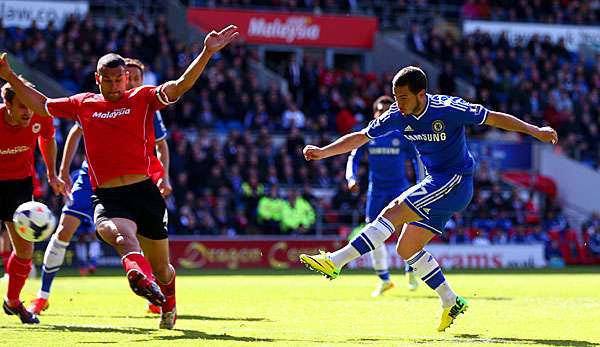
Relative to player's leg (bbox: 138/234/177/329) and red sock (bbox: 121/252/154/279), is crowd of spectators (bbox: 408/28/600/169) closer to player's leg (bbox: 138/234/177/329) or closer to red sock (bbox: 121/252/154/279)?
player's leg (bbox: 138/234/177/329)

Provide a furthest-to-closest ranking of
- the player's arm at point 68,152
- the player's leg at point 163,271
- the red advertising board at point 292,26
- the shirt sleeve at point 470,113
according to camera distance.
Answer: the red advertising board at point 292,26 < the player's arm at point 68,152 < the shirt sleeve at point 470,113 < the player's leg at point 163,271

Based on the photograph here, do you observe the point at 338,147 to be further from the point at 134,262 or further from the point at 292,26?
the point at 292,26

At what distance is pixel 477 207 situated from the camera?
106 ft

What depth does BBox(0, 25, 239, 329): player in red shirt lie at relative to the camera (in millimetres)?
9809

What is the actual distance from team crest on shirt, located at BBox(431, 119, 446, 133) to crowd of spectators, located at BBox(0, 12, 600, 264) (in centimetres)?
1750

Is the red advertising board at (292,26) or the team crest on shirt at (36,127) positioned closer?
the team crest on shirt at (36,127)

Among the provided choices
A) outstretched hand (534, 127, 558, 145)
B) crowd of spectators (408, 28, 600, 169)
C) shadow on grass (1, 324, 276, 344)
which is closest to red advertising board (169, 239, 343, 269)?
crowd of spectators (408, 28, 600, 169)

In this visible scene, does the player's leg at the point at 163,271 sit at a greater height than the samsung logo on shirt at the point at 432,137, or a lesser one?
lesser

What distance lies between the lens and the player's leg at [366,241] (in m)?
10.2

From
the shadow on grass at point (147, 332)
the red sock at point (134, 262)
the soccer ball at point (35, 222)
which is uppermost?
the soccer ball at point (35, 222)

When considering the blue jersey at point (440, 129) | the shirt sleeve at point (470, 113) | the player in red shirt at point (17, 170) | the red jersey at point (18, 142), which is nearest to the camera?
the shirt sleeve at point (470, 113)

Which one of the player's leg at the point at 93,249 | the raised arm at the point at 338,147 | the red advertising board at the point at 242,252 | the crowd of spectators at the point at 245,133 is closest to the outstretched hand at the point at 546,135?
the raised arm at the point at 338,147

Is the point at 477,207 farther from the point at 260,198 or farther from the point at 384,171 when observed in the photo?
the point at 384,171

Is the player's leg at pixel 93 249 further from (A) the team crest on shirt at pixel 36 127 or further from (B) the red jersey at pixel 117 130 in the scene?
(B) the red jersey at pixel 117 130
